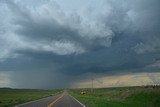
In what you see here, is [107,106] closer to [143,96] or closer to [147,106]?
[147,106]

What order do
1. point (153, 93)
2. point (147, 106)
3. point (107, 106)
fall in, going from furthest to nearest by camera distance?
1. point (153, 93)
2. point (107, 106)
3. point (147, 106)

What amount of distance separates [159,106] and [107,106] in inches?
255

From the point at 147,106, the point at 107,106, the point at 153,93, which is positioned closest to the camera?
the point at 147,106

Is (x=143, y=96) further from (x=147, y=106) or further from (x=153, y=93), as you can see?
(x=147, y=106)

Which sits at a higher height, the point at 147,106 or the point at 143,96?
the point at 143,96

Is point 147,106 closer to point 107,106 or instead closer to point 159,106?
point 159,106

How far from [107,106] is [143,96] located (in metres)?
15.1

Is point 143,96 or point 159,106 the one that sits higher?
point 143,96

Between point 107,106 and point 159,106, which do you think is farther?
point 107,106

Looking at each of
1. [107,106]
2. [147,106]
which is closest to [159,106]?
[147,106]

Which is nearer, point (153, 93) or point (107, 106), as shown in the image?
point (107, 106)

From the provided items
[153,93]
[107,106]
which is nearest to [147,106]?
[107,106]

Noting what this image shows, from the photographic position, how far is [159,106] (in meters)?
37.2

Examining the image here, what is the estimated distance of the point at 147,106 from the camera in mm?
37156
